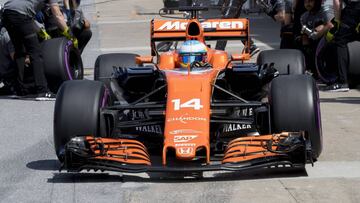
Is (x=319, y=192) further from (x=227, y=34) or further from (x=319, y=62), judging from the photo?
(x=319, y=62)

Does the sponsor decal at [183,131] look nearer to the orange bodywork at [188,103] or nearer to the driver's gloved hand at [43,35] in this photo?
the orange bodywork at [188,103]

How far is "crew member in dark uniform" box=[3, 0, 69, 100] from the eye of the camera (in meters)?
12.7

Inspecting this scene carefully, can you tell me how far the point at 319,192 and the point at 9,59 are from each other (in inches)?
290

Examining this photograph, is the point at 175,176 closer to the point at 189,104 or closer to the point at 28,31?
the point at 189,104

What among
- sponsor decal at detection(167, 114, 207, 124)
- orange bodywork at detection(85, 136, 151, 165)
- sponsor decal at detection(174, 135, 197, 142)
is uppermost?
sponsor decal at detection(167, 114, 207, 124)

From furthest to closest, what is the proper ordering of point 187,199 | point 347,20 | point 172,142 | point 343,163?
point 347,20 < point 343,163 < point 172,142 < point 187,199

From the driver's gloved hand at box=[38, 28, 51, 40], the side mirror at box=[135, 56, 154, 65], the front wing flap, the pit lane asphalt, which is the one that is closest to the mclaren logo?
the side mirror at box=[135, 56, 154, 65]

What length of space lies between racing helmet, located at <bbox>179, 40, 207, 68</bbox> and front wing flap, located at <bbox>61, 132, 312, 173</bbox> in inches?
73.1

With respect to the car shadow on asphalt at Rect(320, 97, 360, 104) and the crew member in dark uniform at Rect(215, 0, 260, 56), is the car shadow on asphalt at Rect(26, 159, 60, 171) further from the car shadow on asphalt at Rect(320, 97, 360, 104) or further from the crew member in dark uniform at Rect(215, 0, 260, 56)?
the crew member in dark uniform at Rect(215, 0, 260, 56)

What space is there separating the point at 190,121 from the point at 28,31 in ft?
18.2

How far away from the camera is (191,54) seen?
9.52 metres

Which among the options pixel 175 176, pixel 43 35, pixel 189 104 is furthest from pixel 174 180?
pixel 43 35

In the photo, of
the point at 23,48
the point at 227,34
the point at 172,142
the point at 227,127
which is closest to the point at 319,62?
the point at 227,34

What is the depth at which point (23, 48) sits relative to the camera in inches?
519
